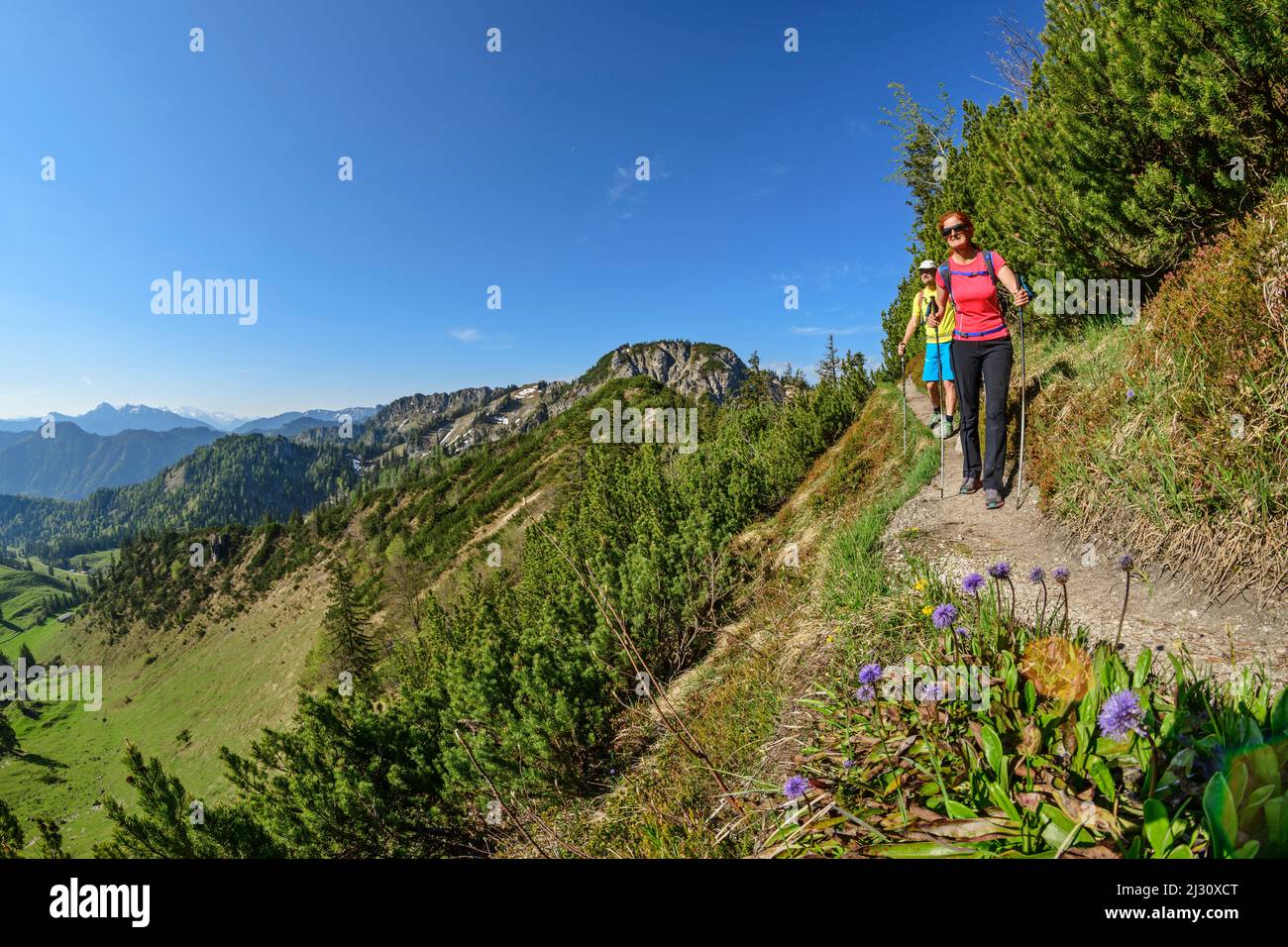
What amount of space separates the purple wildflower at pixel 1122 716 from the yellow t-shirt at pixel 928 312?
5.24 meters

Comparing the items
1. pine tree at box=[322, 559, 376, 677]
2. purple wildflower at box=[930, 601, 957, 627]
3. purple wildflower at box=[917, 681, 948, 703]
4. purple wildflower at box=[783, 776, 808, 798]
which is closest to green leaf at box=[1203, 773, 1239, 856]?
purple wildflower at box=[917, 681, 948, 703]

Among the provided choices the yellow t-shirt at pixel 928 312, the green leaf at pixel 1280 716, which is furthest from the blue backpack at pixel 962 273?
the green leaf at pixel 1280 716

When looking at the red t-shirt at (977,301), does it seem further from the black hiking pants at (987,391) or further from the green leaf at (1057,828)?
the green leaf at (1057,828)

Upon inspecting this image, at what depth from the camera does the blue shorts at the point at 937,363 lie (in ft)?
21.4

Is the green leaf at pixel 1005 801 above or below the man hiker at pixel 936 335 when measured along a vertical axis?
below

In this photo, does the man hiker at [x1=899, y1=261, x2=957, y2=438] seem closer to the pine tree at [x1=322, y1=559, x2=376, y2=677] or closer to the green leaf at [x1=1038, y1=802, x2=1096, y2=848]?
the green leaf at [x1=1038, y1=802, x2=1096, y2=848]

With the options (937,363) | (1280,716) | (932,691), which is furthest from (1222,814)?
(937,363)

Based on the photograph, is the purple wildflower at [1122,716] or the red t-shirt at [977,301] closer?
the purple wildflower at [1122,716]

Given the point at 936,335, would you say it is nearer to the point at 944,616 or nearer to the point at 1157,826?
the point at 944,616

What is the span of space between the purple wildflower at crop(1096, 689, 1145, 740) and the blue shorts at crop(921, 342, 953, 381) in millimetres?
5336

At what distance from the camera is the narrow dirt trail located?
303 centimetres
